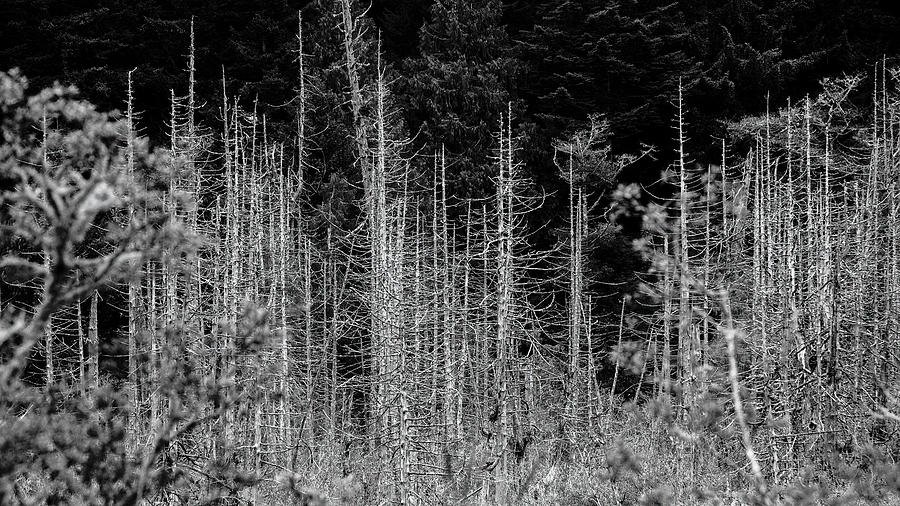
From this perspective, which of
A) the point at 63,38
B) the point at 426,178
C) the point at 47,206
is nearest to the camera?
the point at 47,206

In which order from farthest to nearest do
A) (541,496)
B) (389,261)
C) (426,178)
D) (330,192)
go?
(426,178), (330,192), (541,496), (389,261)

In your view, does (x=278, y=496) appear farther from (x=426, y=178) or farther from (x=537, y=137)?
(x=537, y=137)

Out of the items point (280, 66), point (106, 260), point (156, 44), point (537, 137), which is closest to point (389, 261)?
point (106, 260)

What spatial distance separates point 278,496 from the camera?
39.1 feet

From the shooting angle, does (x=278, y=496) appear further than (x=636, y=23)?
No

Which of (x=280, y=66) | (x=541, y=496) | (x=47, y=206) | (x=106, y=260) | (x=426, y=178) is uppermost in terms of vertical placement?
(x=280, y=66)

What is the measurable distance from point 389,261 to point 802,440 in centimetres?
628

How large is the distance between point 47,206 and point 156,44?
2560cm

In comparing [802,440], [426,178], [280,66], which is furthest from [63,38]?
[802,440]

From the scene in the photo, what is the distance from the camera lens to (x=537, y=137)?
79.2 feet

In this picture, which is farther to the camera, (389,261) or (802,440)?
(389,261)

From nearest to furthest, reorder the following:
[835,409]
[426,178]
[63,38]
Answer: [835,409], [426,178], [63,38]

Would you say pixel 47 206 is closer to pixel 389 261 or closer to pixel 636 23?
pixel 389 261

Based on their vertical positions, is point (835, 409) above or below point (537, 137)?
below
